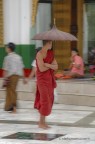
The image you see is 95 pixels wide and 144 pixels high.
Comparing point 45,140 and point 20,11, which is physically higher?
point 20,11

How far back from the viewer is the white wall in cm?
1537

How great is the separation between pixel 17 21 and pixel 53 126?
6.06m

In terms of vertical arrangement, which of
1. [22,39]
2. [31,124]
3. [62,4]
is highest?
[62,4]

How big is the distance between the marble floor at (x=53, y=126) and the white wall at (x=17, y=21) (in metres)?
3.00

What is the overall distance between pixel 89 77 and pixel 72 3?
3.05 metres

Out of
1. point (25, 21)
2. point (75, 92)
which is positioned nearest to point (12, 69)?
point (75, 92)

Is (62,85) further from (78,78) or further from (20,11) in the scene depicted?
(20,11)

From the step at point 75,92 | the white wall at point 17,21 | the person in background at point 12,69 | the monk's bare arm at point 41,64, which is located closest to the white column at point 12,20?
the white wall at point 17,21

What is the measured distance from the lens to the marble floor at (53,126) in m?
8.64

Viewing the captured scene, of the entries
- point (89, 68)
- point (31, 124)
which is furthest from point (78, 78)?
point (31, 124)

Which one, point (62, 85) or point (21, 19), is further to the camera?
point (21, 19)

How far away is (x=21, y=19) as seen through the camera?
1540cm

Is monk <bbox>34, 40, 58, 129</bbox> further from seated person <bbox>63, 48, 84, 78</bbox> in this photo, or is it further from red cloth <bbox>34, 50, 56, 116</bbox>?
seated person <bbox>63, 48, 84, 78</bbox>

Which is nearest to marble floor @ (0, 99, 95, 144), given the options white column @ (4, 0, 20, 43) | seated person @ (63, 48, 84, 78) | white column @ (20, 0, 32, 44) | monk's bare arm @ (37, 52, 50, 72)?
monk's bare arm @ (37, 52, 50, 72)
